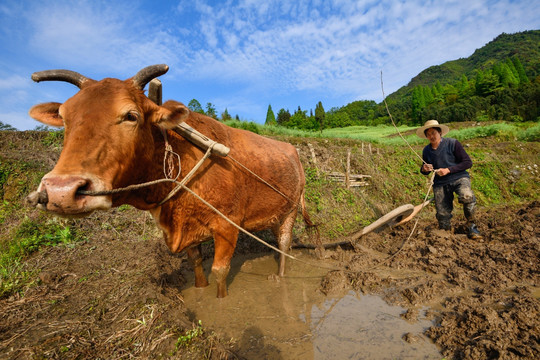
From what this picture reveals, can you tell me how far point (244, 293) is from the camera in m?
3.52

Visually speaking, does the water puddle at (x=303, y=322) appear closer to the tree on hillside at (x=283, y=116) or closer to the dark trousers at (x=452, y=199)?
the dark trousers at (x=452, y=199)

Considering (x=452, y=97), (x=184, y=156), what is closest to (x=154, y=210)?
(x=184, y=156)

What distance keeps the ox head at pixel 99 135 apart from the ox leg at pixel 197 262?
5.12 feet

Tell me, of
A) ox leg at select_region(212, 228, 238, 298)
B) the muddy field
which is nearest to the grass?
the muddy field

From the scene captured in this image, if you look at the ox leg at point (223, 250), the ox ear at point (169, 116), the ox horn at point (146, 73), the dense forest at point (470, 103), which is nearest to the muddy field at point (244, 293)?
→ the ox leg at point (223, 250)

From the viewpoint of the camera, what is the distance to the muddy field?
2.05 meters

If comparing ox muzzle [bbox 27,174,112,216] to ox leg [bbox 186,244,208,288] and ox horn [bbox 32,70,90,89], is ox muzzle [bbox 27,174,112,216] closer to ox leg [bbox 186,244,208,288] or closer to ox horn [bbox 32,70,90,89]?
ox horn [bbox 32,70,90,89]

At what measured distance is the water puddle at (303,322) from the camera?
7.73 ft

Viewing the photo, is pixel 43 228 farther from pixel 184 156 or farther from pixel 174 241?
pixel 184 156

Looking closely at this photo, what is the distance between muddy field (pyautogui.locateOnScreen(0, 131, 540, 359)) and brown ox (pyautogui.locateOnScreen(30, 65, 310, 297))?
70 centimetres

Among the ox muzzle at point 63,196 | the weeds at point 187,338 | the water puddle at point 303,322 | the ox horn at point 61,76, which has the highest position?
the ox horn at point 61,76

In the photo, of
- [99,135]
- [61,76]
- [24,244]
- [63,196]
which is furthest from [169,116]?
[24,244]

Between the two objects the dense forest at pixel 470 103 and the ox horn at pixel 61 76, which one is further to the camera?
the dense forest at pixel 470 103

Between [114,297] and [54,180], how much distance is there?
1.79 metres
